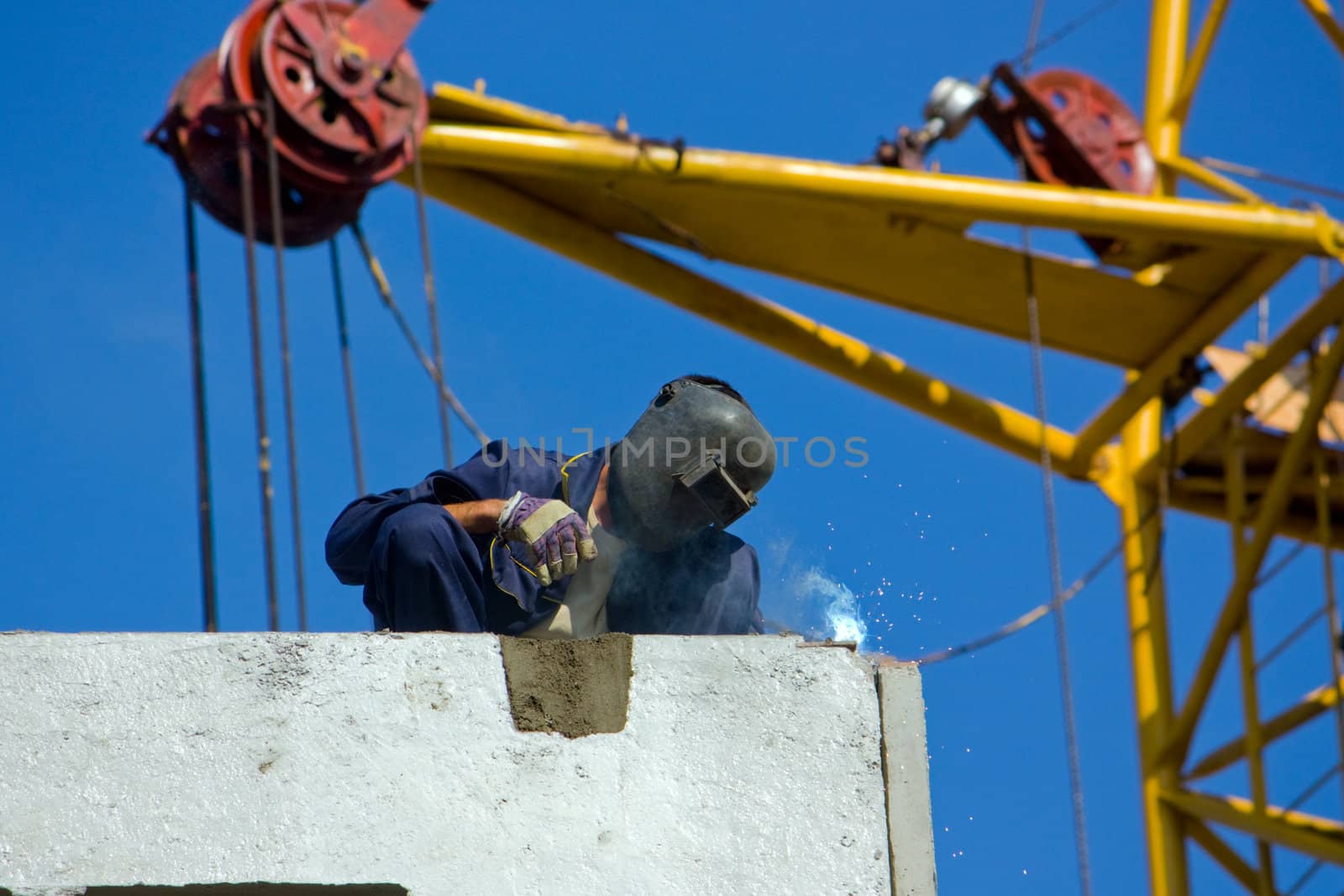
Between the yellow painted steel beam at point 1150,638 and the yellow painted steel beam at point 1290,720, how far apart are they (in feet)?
1.24

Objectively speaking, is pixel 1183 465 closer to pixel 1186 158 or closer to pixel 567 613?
pixel 1186 158

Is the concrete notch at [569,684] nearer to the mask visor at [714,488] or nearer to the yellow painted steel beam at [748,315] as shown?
the mask visor at [714,488]

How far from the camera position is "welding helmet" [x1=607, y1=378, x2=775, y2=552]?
15.4 ft

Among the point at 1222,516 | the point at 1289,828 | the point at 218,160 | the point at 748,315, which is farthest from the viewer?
the point at 1222,516

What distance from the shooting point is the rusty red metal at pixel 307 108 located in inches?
230

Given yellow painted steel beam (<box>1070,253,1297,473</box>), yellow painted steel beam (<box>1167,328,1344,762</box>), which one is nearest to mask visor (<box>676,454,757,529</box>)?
yellow painted steel beam (<box>1167,328,1344,762</box>)

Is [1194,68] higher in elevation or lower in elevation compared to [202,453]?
higher

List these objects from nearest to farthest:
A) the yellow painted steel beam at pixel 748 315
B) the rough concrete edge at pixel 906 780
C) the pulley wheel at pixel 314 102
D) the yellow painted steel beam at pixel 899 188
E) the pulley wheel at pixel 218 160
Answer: the rough concrete edge at pixel 906 780 < the pulley wheel at pixel 218 160 < the pulley wheel at pixel 314 102 < the yellow painted steel beam at pixel 899 188 < the yellow painted steel beam at pixel 748 315

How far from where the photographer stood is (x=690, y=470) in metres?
4.68

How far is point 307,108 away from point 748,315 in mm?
3946

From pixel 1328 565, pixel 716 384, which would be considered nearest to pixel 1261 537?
pixel 1328 565

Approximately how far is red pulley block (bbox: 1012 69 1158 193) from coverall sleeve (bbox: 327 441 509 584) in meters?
5.20

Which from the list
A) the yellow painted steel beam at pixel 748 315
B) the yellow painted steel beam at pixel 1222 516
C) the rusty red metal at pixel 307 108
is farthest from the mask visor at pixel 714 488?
the yellow painted steel beam at pixel 1222 516

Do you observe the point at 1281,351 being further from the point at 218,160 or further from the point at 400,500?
the point at 400,500
